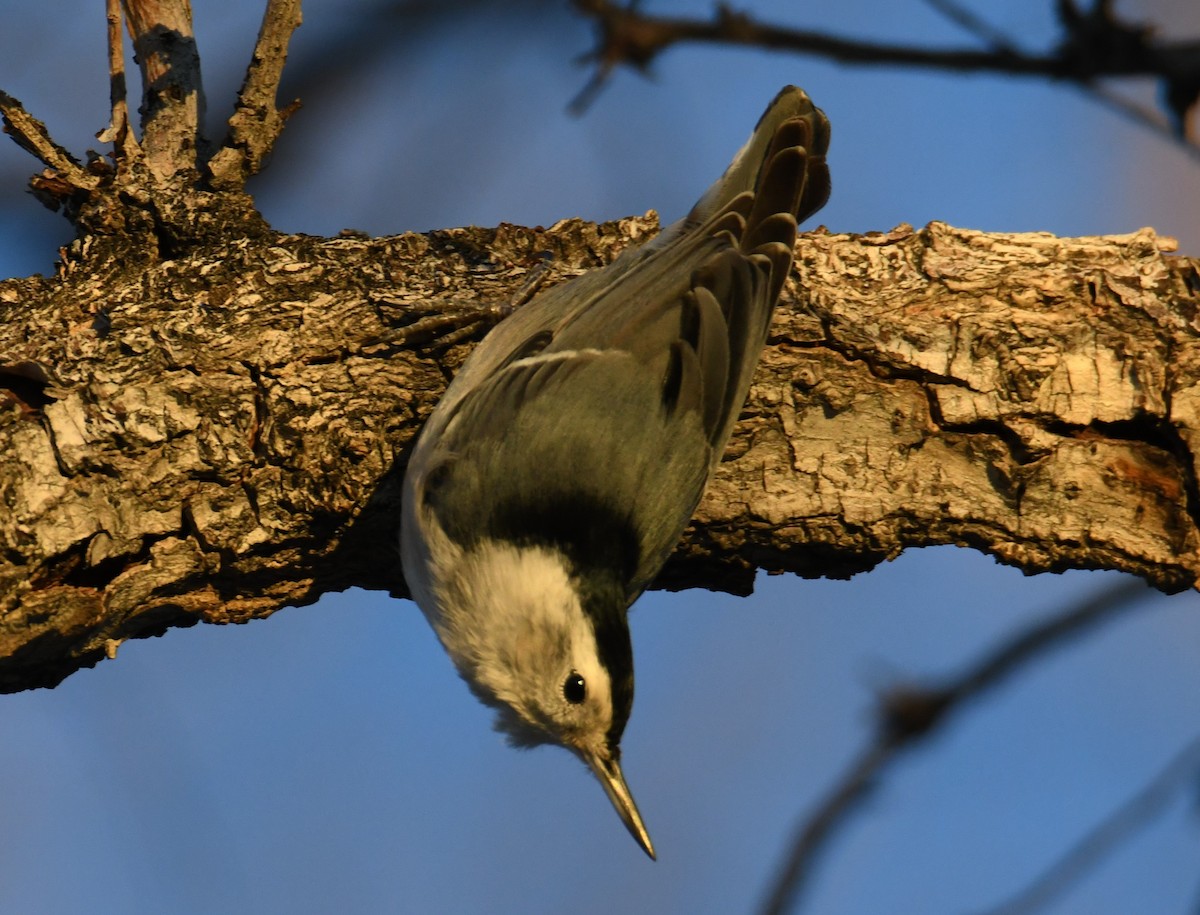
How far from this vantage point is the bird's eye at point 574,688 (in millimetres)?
2287

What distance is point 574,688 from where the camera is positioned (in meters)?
Result: 2.30

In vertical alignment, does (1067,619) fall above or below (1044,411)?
below

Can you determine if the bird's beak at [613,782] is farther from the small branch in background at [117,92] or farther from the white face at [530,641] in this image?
the small branch in background at [117,92]

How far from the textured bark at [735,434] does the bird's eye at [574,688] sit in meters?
0.34

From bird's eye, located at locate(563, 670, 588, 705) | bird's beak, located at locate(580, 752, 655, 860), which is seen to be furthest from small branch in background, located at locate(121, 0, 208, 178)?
bird's beak, located at locate(580, 752, 655, 860)

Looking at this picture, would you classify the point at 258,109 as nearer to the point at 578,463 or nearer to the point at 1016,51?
the point at 578,463

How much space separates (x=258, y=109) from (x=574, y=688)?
4.40ft

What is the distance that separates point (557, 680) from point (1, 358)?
1139 mm

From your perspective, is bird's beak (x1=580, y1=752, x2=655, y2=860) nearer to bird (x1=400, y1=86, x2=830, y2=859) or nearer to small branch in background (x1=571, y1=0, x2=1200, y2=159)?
bird (x1=400, y1=86, x2=830, y2=859)

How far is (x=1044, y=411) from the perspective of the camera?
2.36m

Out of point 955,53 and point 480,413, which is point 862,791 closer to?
point 480,413

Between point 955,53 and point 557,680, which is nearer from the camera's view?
point 955,53

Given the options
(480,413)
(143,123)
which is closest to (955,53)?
(480,413)

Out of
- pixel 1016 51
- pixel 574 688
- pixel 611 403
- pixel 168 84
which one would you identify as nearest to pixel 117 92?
pixel 168 84
